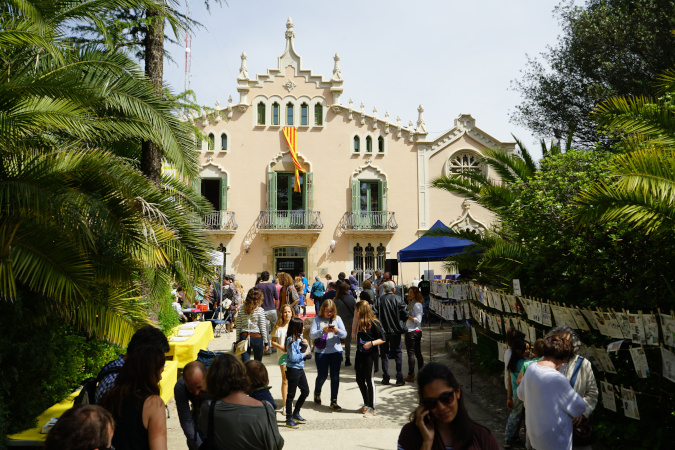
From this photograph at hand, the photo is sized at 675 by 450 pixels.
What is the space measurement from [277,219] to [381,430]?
19.9 m

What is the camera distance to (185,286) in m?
8.43

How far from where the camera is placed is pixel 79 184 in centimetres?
590

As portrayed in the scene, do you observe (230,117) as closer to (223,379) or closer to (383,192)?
(383,192)

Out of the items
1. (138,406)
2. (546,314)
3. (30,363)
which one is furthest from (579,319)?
(30,363)

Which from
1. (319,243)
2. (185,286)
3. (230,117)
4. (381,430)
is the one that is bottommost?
(381,430)

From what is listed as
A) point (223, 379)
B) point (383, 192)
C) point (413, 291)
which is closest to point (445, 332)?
point (413, 291)

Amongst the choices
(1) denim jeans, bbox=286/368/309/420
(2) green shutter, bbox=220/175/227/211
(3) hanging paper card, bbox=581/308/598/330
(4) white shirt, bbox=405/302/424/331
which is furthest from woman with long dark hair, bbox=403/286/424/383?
(2) green shutter, bbox=220/175/227/211

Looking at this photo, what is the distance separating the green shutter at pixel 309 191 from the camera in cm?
2681

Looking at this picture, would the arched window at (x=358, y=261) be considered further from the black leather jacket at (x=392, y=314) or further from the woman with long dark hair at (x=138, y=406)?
the woman with long dark hair at (x=138, y=406)

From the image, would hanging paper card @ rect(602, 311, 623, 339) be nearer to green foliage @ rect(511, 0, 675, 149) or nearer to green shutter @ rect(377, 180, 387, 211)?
green foliage @ rect(511, 0, 675, 149)

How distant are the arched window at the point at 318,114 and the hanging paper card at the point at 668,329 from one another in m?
23.4

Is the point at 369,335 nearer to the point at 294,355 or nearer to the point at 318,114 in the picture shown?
the point at 294,355

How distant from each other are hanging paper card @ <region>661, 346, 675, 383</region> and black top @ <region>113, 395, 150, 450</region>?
4.00 metres

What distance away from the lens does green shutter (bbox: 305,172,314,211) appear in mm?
26808
